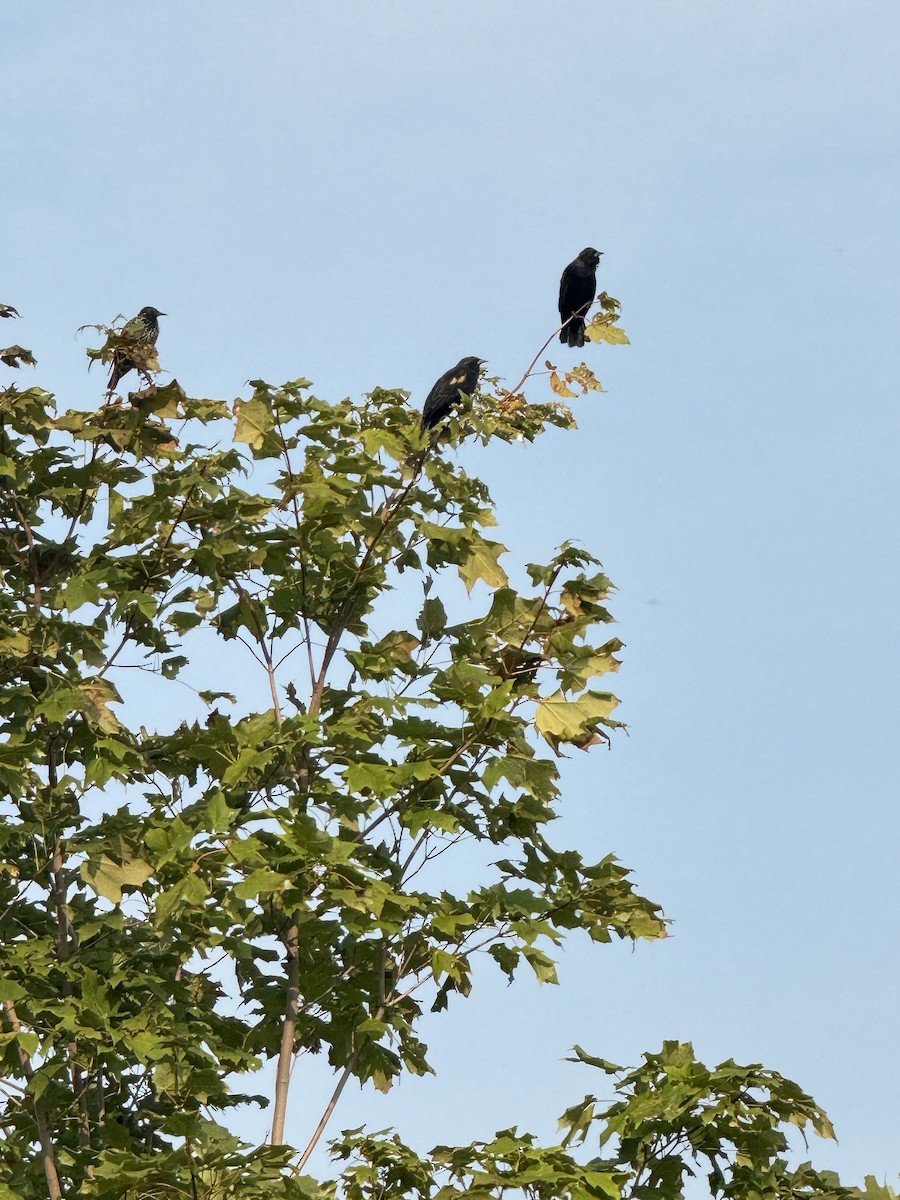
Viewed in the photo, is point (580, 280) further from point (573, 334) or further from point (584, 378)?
point (584, 378)

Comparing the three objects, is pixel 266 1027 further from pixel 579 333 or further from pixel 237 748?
pixel 579 333

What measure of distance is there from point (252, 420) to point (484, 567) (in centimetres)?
152

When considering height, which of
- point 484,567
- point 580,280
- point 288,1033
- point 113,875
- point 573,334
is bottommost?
point 288,1033

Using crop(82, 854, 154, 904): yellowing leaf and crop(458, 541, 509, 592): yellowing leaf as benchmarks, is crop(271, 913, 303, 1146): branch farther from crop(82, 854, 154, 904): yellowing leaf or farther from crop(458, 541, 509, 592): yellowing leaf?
crop(458, 541, 509, 592): yellowing leaf

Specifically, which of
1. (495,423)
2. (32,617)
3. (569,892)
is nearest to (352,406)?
(495,423)

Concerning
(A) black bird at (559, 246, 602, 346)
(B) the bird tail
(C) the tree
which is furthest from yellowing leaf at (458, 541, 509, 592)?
(A) black bird at (559, 246, 602, 346)

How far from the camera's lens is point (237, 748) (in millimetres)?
7531

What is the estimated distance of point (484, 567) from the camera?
27.3ft

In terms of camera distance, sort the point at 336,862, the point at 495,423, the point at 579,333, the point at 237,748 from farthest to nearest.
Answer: the point at 579,333, the point at 495,423, the point at 237,748, the point at 336,862

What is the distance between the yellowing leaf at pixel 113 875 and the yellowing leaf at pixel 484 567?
7.47ft

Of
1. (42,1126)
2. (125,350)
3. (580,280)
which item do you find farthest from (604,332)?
(580,280)

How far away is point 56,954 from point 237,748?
64.3 inches

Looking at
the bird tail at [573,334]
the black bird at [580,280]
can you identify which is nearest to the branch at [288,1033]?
the bird tail at [573,334]

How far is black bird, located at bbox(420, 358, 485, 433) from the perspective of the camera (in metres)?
9.94
